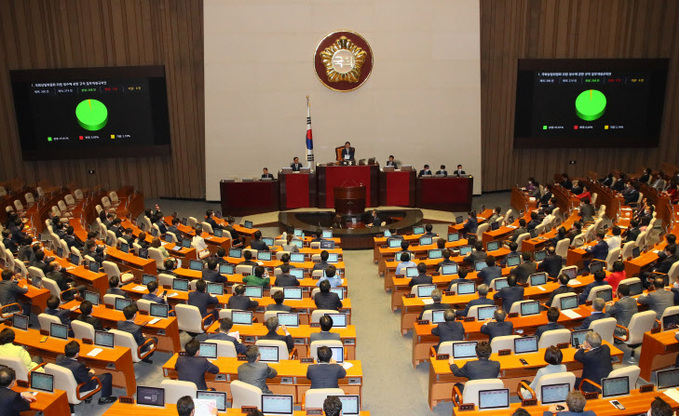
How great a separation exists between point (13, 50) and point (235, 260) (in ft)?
48.5

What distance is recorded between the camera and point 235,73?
2102 centimetres

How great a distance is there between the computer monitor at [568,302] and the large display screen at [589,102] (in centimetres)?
1387

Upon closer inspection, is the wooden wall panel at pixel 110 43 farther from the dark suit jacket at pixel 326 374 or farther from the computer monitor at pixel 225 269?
the dark suit jacket at pixel 326 374

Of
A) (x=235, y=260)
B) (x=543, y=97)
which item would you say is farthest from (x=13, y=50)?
(x=543, y=97)

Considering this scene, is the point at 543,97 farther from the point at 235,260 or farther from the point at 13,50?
the point at 13,50

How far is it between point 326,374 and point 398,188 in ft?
44.2

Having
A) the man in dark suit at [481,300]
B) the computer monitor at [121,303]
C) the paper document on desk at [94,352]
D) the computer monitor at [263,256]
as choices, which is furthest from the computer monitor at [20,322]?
the man in dark suit at [481,300]

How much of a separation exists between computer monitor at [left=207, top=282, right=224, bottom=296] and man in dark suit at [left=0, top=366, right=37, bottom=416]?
4.15 m

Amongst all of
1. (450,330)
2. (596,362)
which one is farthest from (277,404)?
(596,362)

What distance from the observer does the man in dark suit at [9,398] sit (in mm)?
6633

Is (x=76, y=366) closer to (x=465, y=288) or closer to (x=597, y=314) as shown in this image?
(x=465, y=288)

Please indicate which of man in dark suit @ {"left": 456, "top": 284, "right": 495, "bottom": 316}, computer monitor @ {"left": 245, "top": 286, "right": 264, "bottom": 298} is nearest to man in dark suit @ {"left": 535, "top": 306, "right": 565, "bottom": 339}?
man in dark suit @ {"left": 456, "top": 284, "right": 495, "bottom": 316}

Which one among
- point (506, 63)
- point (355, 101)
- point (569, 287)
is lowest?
point (569, 287)

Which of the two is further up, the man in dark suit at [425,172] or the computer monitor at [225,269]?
the man in dark suit at [425,172]
